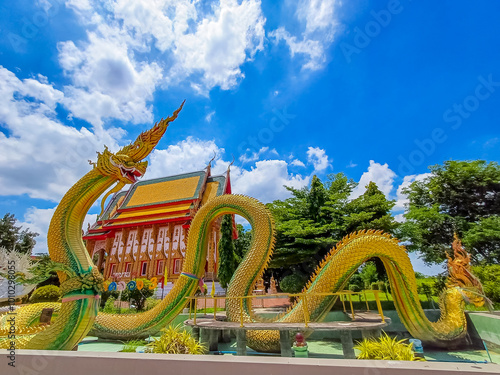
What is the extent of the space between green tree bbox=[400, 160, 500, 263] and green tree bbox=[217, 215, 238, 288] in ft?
32.1

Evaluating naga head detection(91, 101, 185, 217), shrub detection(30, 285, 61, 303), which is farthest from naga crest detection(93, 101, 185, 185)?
shrub detection(30, 285, 61, 303)

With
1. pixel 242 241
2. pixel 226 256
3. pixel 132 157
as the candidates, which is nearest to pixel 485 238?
pixel 226 256

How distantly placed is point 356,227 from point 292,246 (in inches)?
119

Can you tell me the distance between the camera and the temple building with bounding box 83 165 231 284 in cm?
2119

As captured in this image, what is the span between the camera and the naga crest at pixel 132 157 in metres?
4.83

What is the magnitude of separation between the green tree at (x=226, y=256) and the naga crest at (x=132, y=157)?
1131 cm

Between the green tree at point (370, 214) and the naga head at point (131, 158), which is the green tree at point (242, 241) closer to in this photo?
the green tree at point (370, 214)

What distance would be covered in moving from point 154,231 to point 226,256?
8.79m

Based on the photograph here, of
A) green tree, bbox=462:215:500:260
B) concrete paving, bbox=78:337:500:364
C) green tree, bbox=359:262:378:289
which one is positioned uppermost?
green tree, bbox=462:215:500:260

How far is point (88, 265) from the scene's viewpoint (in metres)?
4.57

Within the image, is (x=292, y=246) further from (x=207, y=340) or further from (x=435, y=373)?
(x=435, y=373)

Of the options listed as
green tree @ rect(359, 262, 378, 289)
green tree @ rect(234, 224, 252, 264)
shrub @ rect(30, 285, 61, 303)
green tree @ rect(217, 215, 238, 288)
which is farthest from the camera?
green tree @ rect(234, 224, 252, 264)

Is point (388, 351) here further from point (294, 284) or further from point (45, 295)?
point (45, 295)

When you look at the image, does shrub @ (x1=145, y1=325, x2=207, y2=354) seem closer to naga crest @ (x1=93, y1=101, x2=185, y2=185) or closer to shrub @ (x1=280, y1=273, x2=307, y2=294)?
naga crest @ (x1=93, y1=101, x2=185, y2=185)
